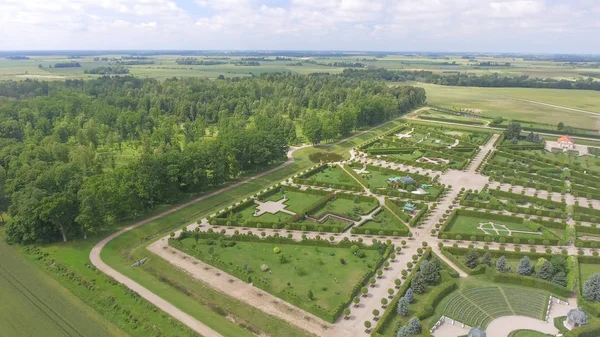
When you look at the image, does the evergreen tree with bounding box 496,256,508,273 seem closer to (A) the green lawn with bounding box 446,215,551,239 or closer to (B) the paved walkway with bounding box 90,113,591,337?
(B) the paved walkway with bounding box 90,113,591,337

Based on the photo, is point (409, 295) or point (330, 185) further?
point (330, 185)

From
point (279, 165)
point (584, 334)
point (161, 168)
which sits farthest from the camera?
point (279, 165)

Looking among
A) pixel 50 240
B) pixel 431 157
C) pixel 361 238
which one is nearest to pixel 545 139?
pixel 431 157

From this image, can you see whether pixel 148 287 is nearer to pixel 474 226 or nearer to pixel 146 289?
pixel 146 289

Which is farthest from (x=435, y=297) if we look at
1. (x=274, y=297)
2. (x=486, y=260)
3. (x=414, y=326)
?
(x=274, y=297)

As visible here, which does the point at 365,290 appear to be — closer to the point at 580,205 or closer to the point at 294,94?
the point at 580,205

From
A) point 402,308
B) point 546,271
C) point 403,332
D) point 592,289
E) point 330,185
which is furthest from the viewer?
point 330,185
